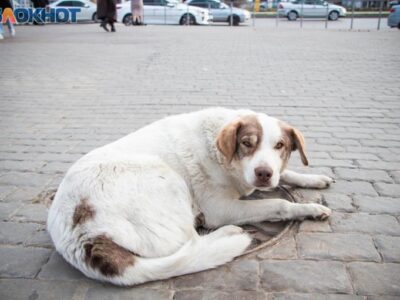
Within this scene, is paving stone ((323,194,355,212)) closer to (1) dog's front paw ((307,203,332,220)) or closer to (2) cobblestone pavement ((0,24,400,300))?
(2) cobblestone pavement ((0,24,400,300))

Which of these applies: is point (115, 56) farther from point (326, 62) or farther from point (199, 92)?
point (326, 62)

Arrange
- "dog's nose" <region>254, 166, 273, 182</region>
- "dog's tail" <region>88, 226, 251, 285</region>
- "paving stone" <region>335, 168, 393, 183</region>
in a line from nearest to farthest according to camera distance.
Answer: "dog's tail" <region>88, 226, 251, 285</region> < "dog's nose" <region>254, 166, 273, 182</region> < "paving stone" <region>335, 168, 393, 183</region>

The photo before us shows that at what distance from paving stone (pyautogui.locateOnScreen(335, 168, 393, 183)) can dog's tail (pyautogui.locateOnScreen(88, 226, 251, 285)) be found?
1810 mm

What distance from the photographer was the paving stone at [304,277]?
2.52 m

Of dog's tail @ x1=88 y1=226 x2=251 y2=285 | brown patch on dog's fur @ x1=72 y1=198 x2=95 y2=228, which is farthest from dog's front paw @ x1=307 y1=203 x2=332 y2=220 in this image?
brown patch on dog's fur @ x1=72 y1=198 x2=95 y2=228

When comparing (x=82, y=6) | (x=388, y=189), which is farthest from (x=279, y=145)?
(x=82, y=6)

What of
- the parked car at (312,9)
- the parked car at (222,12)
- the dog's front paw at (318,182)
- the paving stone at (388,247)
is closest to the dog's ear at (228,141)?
the dog's front paw at (318,182)

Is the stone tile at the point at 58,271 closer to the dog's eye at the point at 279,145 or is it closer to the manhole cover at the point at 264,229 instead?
the manhole cover at the point at 264,229

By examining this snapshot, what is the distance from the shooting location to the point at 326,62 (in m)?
11.7

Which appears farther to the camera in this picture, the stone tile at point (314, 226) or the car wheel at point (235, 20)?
the car wheel at point (235, 20)

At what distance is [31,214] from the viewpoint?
3.61 m

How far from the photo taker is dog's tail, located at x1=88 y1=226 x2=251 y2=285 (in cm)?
253

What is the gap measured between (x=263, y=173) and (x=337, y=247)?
78 centimetres

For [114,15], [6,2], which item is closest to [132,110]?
[6,2]
